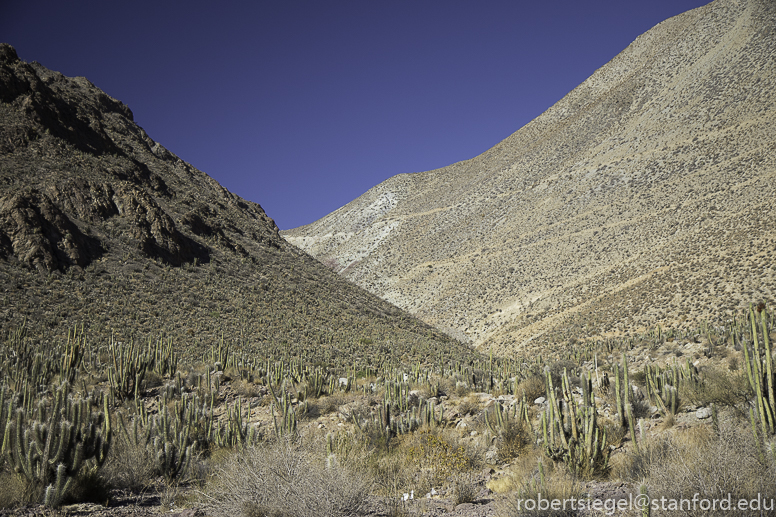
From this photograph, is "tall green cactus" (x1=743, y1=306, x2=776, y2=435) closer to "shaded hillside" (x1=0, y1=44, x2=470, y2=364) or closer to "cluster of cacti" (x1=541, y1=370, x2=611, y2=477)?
"cluster of cacti" (x1=541, y1=370, x2=611, y2=477)

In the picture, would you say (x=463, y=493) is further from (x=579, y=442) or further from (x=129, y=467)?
(x=129, y=467)

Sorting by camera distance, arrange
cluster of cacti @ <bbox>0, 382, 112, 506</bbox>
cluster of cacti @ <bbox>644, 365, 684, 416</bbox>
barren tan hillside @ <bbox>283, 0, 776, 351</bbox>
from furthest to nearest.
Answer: barren tan hillside @ <bbox>283, 0, 776, 351</bbox>
cluster of cacti @ <bbox>644, 365, 684, 416</bbox>
cluster of cacti @ <bbox>0, 382, 112, 506</bbox>

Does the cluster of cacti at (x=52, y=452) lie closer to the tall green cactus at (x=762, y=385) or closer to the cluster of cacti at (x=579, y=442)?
the cluster of cacti at (x=579, y=442)

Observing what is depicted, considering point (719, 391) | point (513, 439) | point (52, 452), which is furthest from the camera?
point (513, 439)

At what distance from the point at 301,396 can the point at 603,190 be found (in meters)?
49.1

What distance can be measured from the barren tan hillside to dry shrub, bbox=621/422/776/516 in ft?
80.7

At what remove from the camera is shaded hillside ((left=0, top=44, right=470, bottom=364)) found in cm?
2075

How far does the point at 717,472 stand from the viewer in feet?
13.4

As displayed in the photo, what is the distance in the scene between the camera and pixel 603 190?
51.3 metres

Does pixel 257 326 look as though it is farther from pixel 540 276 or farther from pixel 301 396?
pixel 540 276

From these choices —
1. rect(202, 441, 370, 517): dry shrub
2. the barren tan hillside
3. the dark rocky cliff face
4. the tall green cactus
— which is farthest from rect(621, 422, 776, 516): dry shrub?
the dark rocky cliff face

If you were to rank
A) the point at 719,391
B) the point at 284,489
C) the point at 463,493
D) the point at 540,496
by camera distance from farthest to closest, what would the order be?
the point at 719,391
the point at 463,493
the point at 284,489
the point at 540,496

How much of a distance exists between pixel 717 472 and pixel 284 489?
13.7 ft

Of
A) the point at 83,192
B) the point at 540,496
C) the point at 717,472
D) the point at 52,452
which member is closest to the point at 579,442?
the point at 540,496
